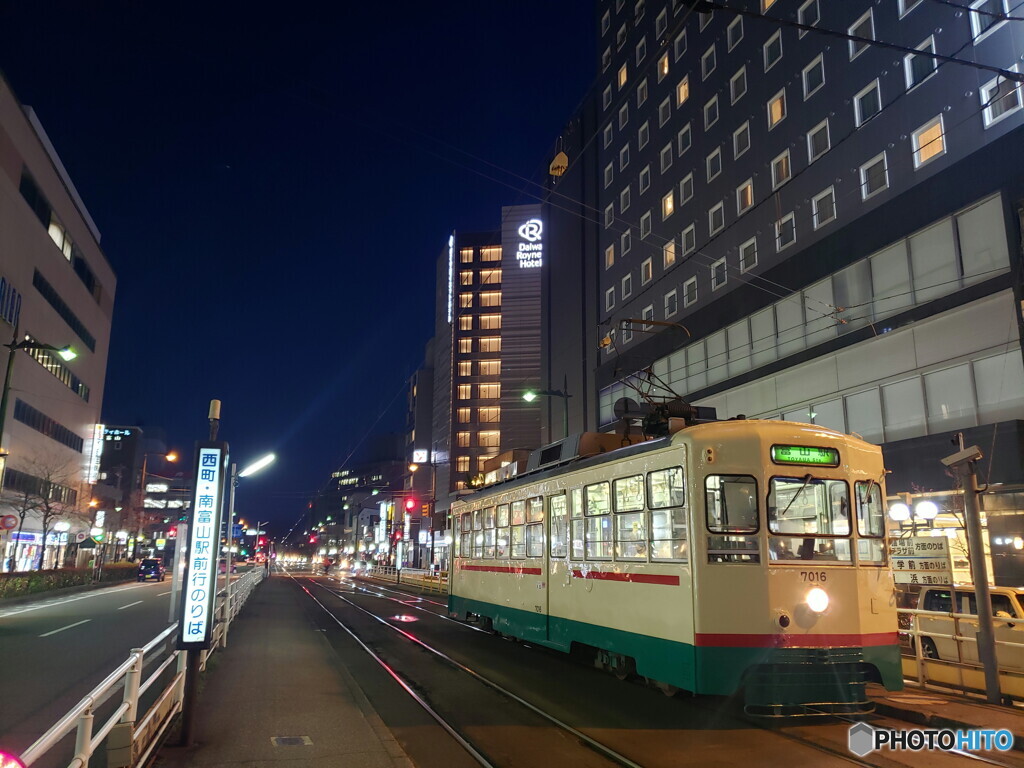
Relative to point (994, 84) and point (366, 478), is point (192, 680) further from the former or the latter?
point (366, 478)

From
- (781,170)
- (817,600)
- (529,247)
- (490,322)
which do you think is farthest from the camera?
(490,322)

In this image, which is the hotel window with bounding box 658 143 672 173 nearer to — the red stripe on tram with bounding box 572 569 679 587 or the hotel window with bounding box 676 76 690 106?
the hotel window with bounding box 676 76 690 106

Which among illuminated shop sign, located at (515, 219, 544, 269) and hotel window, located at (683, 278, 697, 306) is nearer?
hotel window, located at (683, 278, 697, 306)

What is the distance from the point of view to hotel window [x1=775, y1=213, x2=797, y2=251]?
25.4m

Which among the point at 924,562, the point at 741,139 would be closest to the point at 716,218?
the point at 741,139

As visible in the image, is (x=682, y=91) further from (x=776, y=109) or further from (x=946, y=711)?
(x=946, y=711)

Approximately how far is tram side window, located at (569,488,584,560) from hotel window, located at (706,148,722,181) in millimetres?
23211

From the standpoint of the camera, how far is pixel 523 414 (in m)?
81.2

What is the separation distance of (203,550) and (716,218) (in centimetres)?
2712

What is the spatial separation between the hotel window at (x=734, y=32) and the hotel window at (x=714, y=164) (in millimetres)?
4356

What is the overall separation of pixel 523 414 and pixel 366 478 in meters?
94.8

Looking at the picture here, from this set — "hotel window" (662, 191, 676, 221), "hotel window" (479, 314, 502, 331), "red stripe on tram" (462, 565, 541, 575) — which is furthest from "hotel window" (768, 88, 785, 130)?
"hotel window" (479, 314, 502, 331)

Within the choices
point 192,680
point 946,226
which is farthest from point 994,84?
point 192,680

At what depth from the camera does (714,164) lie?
3092cm
